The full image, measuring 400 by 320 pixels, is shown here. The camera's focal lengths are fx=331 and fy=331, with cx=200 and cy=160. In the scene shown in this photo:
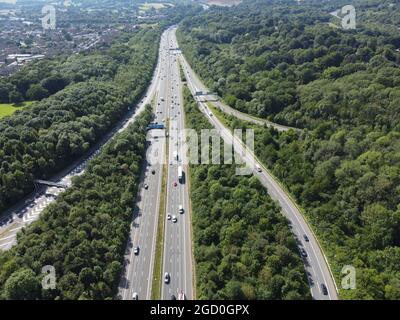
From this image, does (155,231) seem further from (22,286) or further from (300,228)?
(300,228)

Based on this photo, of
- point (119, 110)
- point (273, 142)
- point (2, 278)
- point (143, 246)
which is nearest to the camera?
point (2, 278)

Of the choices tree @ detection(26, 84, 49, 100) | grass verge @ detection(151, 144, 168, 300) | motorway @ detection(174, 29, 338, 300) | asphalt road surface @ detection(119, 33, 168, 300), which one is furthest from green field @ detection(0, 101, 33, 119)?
motorway @ detection(174, 29, 338, 300)

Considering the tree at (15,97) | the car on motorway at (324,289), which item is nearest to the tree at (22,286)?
the car on motorway at (324,289)

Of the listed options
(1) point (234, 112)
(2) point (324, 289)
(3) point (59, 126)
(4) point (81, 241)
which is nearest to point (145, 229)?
(4) point (81, 241)

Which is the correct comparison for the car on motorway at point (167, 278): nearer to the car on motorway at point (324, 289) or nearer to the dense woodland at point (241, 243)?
the dense woodland at point (241, 243)

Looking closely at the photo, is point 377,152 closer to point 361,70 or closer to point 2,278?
point 361,70

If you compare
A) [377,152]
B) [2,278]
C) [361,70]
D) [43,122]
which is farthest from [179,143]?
[361,70]
